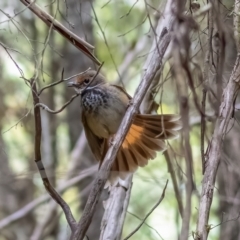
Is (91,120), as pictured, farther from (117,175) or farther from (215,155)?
(215,155)

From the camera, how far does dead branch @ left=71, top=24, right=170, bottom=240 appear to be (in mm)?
1814

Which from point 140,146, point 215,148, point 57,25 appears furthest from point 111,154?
point 140,146

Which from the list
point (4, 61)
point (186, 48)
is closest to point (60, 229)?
point (4, 61)

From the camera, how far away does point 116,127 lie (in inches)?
132

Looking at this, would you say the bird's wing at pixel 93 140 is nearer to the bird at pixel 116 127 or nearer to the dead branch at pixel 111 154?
the bird at pixel 116 127

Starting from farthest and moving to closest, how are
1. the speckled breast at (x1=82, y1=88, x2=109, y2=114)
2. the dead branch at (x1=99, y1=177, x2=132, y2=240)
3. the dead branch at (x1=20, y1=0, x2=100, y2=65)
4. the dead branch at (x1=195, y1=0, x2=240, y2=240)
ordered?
the speckled breast at (x1=82, y1=88, x2=109, y2=114) → the dead branch at (x1=99, y1=177, x2=132, y2=240) → the dead branch at (x1=20, y1=0, x2=100, y2=65) → the dead branch at (x1=195, y1=0, x2=240, y2=240)

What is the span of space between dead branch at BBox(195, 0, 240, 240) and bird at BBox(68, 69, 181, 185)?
1.01 m

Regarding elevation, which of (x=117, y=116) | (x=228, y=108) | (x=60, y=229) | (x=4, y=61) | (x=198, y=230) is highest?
(x=4, y=61)

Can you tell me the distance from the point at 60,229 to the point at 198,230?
4.00m

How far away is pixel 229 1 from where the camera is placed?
2.29 m

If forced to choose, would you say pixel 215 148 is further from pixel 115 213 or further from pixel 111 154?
pixel 115 213

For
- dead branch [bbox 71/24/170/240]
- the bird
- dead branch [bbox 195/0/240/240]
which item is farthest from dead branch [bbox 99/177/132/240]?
dead branch [bbox 195/0/240/240]

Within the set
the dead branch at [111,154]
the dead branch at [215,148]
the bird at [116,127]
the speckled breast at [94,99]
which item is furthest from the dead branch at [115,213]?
the dead branch at [215,148]

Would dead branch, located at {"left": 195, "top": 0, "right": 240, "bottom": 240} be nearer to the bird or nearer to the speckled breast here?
the bird
